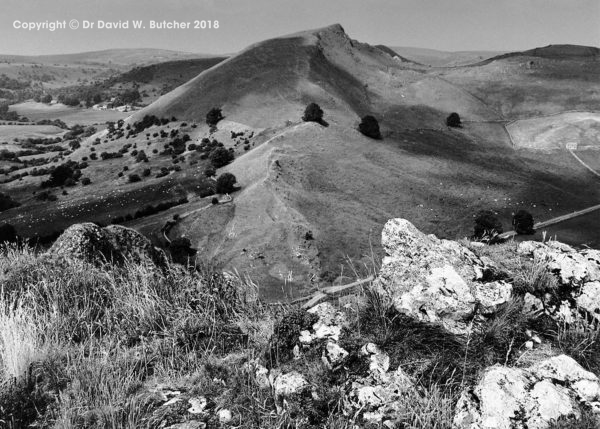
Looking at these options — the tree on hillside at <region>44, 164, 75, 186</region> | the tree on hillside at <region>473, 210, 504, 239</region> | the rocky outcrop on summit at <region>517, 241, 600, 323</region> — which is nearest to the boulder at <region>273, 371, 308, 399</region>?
the rocky outcrop on summit at <region>517, 241, 600, 323</region>

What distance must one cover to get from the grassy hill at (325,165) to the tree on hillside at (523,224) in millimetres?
2325

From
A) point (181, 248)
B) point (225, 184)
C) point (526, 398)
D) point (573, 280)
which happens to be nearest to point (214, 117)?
point (225, 184)

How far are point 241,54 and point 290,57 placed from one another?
1489cm

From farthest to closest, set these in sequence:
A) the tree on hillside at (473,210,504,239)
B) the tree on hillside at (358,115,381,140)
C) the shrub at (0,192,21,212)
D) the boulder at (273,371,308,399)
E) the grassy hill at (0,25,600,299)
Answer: the tree on hillside at (358,115,381,140), the shrub at (0,192,21,212), the tree on hillside at (473,210,504,239), the grassy hill at (0,25,600,299), the boulder at (273,371,308,399)

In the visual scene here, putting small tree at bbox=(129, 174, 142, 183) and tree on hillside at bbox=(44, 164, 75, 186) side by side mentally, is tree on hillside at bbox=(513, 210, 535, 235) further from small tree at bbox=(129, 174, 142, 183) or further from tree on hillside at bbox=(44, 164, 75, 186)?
tree on hillside at bbox=(44, 164, 75, 186)

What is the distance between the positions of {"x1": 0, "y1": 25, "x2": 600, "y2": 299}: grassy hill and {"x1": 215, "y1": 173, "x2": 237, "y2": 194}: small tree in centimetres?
148

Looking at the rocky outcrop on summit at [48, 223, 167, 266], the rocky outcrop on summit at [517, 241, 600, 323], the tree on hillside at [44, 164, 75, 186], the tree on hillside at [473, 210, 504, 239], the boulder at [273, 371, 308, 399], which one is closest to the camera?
the boulder at [273, 371, 308, 399]

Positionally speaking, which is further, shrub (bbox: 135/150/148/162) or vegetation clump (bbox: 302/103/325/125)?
shrub (bbox: 135/150/148/162)

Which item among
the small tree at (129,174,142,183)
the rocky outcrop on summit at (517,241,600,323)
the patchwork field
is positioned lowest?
the small tree at (129,174,142,183)

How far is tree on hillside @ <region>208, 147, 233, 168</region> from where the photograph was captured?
7338 cm

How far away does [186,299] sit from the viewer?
833 cm

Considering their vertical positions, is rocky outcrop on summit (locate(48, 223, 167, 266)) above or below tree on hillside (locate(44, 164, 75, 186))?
above

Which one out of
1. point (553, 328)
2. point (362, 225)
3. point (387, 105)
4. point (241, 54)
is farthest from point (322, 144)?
point (553, 328)

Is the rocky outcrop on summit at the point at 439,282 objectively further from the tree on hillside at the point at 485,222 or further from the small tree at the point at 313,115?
the small tree at the point at 313,115
